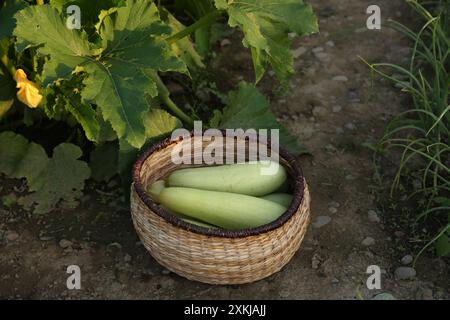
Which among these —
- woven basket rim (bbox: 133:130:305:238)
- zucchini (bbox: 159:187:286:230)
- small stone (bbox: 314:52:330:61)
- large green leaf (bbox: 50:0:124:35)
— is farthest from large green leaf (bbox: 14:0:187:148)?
small stone (bbox: 314:52:330:61)

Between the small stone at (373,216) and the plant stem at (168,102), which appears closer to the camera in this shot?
the small stone at (373,216)

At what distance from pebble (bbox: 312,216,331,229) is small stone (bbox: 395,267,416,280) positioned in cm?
37

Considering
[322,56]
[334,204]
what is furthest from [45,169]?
[322,56]

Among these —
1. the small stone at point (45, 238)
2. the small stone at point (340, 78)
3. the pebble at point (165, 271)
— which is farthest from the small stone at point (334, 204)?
the small stone at point (45, 238)

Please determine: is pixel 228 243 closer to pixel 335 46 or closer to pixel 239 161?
pixel 239 161

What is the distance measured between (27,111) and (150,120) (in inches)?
21.9

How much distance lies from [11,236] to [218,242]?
961 mm

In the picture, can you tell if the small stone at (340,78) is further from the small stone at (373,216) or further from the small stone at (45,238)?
the small stone at (45,238)

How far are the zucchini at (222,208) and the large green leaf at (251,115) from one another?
510mm

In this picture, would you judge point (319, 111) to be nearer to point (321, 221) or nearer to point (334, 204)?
point (334, 204)

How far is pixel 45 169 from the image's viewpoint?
3.31 m

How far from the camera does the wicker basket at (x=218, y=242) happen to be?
8.91 ft

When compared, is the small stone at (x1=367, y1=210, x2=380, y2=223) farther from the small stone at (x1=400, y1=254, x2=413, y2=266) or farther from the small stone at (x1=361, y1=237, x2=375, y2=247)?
the small stone at (x1=400, y1=254, x2=413, y2=266)

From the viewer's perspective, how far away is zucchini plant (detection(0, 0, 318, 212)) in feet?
8.85
